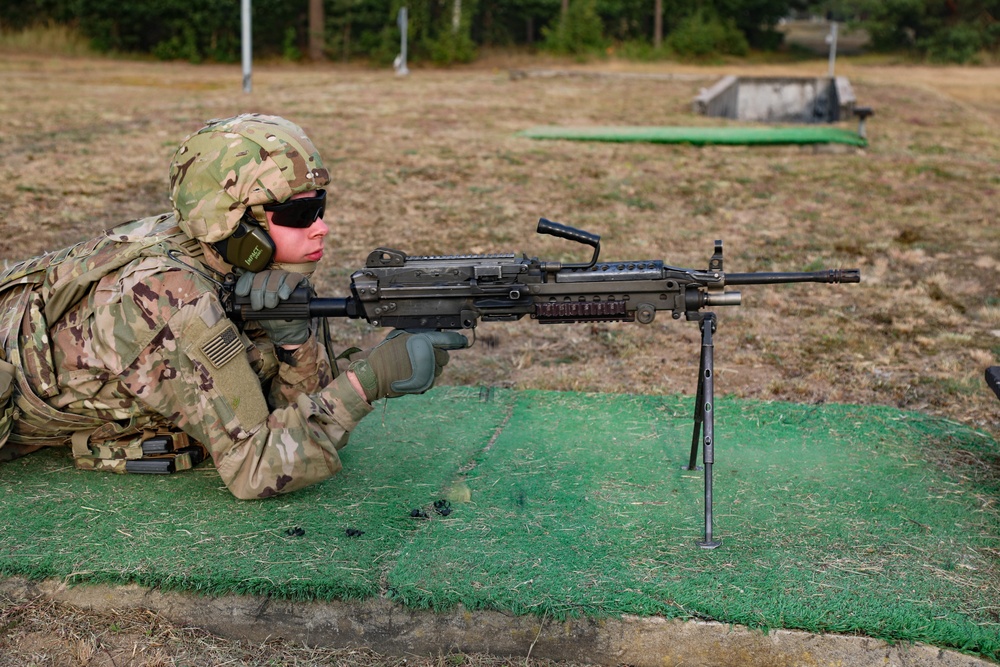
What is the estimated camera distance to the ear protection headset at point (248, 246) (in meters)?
3.94

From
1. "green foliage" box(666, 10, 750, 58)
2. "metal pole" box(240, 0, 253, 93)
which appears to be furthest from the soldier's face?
"green foliage" box(666, 10, 750, 58)

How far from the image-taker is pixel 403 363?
12.8ft

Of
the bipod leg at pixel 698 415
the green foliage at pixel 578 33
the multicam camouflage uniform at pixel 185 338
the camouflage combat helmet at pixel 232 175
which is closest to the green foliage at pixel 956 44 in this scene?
the green foliage at pixel 578 33

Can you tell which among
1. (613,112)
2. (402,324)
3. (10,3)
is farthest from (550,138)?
(10,3)

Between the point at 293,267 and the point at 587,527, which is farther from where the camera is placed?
the point at 293,267

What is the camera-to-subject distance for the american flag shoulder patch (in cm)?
380

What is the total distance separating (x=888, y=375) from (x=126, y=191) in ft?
26.4

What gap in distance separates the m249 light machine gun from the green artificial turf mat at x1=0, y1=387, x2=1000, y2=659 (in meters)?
0.37

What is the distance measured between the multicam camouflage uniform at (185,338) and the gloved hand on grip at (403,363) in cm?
10

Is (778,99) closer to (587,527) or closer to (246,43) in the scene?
(246,43)

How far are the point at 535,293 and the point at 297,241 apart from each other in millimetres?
995

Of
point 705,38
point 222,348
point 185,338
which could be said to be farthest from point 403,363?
point 705,38

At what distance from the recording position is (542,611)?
3500 millimetres

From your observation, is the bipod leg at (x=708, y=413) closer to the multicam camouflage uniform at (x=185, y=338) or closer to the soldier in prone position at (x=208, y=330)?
the soldier in prone position at (x=208, y=330)
